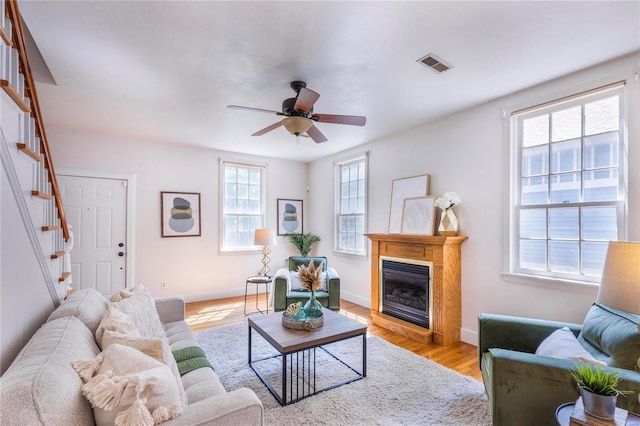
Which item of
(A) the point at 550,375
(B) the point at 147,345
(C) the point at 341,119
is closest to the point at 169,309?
(B) the point at 147,345

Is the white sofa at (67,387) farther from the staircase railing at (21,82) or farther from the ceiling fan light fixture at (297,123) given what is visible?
the ceiling fan light fixture at (297,123)

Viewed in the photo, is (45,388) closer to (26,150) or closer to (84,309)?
(84,309)

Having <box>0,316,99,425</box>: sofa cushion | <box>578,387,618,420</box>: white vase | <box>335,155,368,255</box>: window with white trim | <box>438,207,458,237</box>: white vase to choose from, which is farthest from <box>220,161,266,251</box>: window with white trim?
<box>578,387,618,420</box>: white vase

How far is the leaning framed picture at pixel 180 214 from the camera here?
4.79m

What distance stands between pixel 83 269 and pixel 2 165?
3555mm

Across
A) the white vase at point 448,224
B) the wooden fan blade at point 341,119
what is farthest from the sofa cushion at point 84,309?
the white vase at point 448,224

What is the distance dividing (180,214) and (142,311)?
309cm

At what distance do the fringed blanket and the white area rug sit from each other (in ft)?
1.88

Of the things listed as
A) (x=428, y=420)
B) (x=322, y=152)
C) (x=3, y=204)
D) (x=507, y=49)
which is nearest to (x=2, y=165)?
(x=3, y=204)

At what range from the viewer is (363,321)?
4.11 meters

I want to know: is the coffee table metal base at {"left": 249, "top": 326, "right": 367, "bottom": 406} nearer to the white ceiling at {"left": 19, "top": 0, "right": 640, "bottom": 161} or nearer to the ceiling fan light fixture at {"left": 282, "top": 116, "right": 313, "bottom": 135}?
the ceiling fan light fixture at {"left": 282, "top": 116, "right": 313, "bottom": 135}

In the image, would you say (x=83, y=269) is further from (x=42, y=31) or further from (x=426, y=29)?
(x=426, y=29)

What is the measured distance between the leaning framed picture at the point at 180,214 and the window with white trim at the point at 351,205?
2.48 m

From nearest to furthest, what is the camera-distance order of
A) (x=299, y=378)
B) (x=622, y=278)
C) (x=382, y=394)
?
(x=622, y=278) < (x=382, y=394) < (x=299, y=378)
